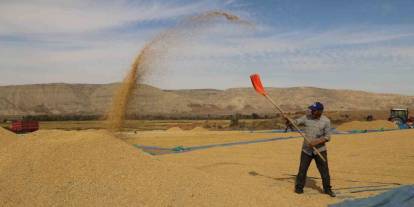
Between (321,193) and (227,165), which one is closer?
(321,193)

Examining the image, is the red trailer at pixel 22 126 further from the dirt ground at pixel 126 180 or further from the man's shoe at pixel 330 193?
the man's shoe at pixel 330 193

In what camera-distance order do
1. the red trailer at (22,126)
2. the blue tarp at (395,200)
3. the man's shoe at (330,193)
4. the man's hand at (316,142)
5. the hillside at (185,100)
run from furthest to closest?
the hillside at (185,100) < the red trailer at (22,126) < the man's hand at (316,142) < the man's shoe at (330,193) < the blue tarp at (395,200)

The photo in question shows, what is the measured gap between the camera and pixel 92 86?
133 m

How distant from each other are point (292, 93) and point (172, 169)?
4871 inches

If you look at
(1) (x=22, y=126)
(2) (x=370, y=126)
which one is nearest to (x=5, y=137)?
(1) (x=22, y=126)

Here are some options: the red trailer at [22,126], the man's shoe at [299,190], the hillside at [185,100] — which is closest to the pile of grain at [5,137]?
the man's shoe at [299,190]

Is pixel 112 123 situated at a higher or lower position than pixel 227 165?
higher

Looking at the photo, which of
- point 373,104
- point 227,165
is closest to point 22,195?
point 227,165

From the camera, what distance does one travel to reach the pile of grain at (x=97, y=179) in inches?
215

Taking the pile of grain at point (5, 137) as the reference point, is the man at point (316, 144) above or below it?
above

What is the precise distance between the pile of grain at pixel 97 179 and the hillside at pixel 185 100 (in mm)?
97665

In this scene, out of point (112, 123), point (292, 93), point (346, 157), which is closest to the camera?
point (112, 123)

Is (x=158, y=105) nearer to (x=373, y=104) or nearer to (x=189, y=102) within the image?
(x=189, y=102)

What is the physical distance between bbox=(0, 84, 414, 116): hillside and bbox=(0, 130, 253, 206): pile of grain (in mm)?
97665
